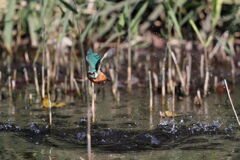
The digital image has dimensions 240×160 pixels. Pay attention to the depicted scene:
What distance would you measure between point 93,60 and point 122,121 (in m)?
1.17

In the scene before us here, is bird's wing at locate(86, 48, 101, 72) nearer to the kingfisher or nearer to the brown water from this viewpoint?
the kingfisher

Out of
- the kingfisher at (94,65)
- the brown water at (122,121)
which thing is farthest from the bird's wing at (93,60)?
the brown water at (122,121)

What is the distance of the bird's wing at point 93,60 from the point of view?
4.80 meters

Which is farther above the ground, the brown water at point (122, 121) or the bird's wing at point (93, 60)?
the bird's wing at point (93, 60)

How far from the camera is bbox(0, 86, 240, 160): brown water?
184 inches

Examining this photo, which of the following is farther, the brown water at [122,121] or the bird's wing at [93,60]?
the bird's wing at [93,60]

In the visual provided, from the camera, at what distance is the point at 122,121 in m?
5.88

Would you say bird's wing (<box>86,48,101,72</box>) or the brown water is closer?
the brown water

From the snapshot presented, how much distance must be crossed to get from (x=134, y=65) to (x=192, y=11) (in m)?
0.97

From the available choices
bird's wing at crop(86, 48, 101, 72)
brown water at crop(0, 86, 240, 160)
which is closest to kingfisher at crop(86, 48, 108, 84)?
bird's wing at crop(86, 48, 101, 72)

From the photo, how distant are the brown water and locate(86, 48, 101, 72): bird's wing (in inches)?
22.1

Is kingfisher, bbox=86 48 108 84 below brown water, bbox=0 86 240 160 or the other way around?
the other way around

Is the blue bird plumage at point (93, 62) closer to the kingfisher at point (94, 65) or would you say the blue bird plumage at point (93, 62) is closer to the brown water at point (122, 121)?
the kingfisher at point (94, 65)

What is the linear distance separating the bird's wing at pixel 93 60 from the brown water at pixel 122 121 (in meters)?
0.56
